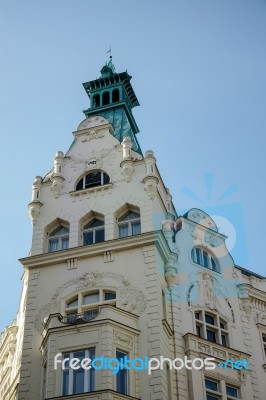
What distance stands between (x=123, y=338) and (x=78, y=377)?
8.31 feet

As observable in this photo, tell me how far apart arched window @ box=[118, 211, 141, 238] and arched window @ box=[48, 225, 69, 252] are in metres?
2.83

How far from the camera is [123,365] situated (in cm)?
2820

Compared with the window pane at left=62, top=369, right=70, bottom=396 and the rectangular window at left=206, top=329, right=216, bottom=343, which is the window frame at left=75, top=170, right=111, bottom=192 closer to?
the rectangular window at left=206, top=329, right=216, bottom=343

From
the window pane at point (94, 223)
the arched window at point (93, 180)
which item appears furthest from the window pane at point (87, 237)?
the arched window at point (93, 180)

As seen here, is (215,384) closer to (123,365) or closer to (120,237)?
(123,365)

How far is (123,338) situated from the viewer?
28906 millimetres

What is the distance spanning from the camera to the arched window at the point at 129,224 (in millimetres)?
34188

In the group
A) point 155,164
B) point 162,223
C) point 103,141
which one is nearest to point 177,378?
point 162,223

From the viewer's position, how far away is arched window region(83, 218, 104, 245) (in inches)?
1355

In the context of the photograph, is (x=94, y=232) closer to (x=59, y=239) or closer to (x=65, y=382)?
(x=59, y=239)

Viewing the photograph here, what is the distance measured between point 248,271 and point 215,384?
8.67 metres

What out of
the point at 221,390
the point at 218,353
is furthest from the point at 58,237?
the point at 221,390

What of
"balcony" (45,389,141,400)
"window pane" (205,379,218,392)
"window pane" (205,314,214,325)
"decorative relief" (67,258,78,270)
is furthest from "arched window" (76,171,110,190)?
"balcony" (45,389,141,400)

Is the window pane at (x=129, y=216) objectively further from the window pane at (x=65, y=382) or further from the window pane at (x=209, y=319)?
the window pane at (x=65, y=382)
